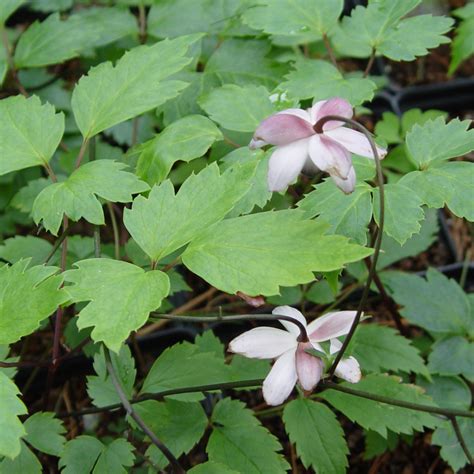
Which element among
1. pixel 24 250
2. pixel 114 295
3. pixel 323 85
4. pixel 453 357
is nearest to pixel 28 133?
pixel 24 250

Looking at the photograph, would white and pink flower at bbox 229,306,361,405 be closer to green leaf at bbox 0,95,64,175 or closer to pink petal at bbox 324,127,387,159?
pink petal at bbox 324,127,387,159

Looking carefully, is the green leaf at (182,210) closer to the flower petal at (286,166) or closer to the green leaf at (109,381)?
the flower petal at (286,166)

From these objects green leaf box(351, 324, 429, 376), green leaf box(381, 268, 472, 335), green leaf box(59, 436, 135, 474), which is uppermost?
green leaf box(59, 436, 135, 474)

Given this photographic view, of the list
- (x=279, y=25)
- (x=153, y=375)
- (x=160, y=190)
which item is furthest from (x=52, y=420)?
(x=279, y=25)

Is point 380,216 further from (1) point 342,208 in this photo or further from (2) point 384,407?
(2) point 384,407

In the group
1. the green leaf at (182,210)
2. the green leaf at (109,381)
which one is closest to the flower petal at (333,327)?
the green leaf at (182,210)

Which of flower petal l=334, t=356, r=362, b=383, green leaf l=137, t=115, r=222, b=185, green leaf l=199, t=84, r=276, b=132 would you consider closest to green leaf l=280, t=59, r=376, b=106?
green leaf l=199, t=84, r=276, b=132

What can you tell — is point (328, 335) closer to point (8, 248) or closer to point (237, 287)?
point (237, 287)
